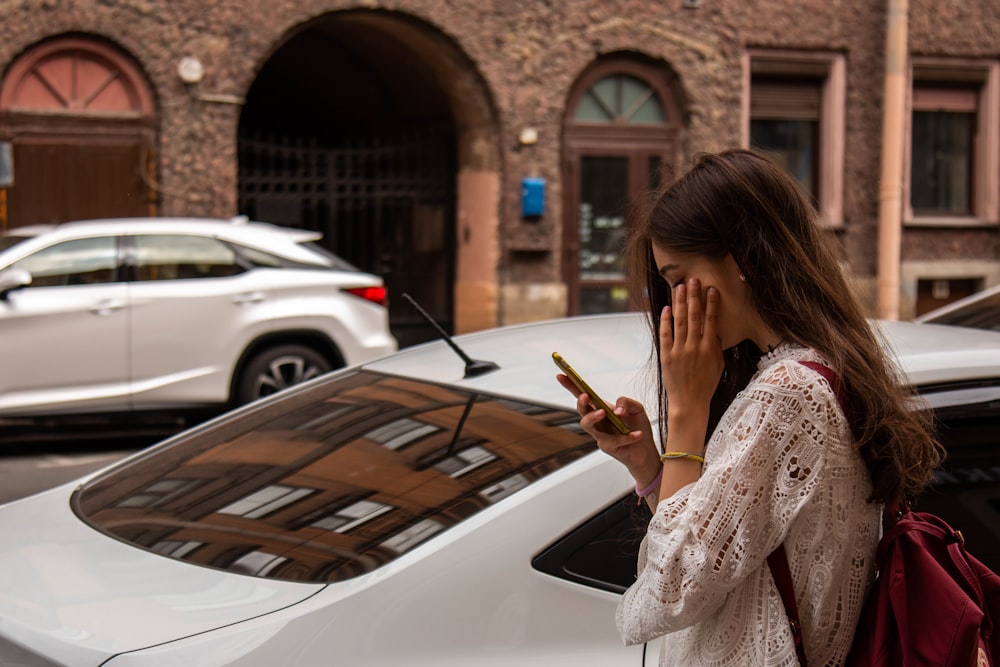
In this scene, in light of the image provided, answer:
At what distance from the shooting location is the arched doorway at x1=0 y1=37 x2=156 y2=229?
11844 millimetres

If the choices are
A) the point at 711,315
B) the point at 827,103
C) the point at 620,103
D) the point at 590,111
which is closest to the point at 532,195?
the point at 590,111

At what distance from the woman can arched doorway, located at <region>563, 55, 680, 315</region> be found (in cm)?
1255

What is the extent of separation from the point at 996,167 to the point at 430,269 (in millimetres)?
7638

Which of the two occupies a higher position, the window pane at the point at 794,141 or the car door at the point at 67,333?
the window pane at the point at 794,141

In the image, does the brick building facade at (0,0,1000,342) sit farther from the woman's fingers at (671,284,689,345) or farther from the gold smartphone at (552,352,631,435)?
the woman's fingers at (671,284,689,345)

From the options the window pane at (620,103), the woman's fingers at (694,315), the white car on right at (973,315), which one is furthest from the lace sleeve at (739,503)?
the window pane at (620,103)

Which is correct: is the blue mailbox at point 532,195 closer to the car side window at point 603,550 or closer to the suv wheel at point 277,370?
the suv wheel at point 277,370

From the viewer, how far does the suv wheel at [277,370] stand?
8.95 m

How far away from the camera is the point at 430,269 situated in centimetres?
1495

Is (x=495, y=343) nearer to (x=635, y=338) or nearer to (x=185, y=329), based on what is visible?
(x=635, y=338)

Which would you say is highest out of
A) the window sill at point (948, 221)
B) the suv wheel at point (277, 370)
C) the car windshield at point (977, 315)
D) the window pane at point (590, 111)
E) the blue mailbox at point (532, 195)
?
the window pane at point (590, 111)

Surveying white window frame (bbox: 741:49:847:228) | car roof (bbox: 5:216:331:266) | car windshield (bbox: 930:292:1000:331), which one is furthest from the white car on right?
white window frame (bbox: 741:49:847:228)

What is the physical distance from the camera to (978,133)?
52.8 ft

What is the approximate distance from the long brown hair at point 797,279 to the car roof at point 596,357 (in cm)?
42
